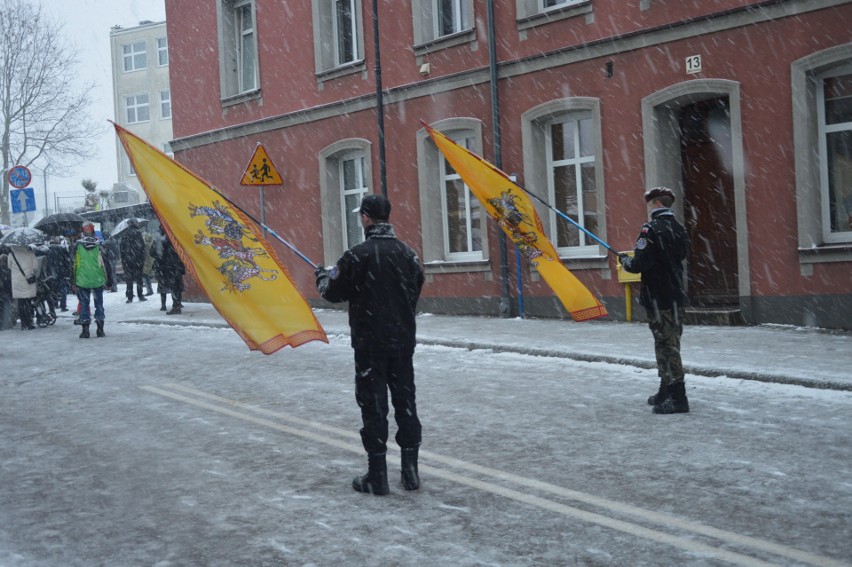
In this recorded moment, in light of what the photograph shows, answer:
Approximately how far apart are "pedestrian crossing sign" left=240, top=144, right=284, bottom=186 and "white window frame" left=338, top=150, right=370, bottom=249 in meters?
2.18

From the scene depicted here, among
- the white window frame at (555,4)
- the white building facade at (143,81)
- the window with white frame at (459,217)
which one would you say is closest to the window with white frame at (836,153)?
the white window frame at (555,4)

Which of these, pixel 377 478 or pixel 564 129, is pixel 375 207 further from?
pixel 564 129

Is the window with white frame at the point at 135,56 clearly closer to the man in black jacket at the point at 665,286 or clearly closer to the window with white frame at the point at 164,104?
the window with white frame at the point at 164,104

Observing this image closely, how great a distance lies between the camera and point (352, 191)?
21.9 m

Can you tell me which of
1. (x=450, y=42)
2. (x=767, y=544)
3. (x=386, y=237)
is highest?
(x=450, y=42)

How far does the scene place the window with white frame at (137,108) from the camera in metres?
64.5

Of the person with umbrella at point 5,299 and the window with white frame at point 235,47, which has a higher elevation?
the window with white frame at point 235,47

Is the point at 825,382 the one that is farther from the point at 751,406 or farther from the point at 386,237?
the point at 386,237

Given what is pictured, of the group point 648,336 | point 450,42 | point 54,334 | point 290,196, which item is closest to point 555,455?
point 648,336

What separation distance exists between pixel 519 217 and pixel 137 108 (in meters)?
59.0

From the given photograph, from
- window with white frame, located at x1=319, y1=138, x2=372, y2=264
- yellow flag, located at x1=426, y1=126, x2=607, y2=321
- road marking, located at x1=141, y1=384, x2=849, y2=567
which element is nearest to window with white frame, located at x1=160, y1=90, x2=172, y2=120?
window with white frame, located at x1=319, y1=138, x2=372, y2=264

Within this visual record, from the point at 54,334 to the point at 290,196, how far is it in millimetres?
6536

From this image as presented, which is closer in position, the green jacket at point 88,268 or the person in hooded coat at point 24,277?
the green jacket at point 88,268

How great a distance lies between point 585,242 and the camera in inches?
671
